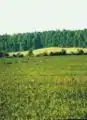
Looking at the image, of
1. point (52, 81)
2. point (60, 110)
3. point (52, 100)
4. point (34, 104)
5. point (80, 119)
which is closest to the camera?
point (80, 119)

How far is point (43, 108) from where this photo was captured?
3062 centimetres

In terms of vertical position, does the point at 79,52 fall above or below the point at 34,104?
below

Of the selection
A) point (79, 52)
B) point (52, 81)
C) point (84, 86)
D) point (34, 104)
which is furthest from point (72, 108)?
point (79, 52)

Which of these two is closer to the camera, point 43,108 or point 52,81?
point 43,108

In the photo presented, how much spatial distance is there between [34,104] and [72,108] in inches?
130

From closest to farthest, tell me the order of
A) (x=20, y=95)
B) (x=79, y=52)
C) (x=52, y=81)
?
(x=20, y=95)
(x=52, y=81)
(x=79, y=52)

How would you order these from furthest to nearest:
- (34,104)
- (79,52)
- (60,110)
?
(79,52) → (34,104) → (60,110)

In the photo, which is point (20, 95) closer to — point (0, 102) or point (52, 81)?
point (0, 102)

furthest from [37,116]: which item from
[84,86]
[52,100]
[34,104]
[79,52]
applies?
[79,52]

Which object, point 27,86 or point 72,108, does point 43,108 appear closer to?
point 72,108

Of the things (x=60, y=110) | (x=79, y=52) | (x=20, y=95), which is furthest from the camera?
(x=79, y=52)

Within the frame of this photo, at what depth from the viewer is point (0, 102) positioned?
33781 millimetres

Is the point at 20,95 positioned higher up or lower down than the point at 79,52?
higher up

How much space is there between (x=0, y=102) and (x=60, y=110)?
19.5 ft
